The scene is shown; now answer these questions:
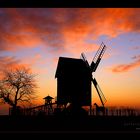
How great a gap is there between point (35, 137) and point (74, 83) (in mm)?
29505

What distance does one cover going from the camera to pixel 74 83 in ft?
106

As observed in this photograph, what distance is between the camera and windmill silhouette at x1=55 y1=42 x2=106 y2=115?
32188mm

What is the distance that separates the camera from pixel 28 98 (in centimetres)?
4284

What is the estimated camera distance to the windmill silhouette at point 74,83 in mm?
32188

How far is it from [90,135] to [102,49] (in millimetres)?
37101

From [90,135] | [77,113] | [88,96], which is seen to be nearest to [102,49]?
[88,96]

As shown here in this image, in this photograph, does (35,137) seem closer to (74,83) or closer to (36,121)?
(36,121)
